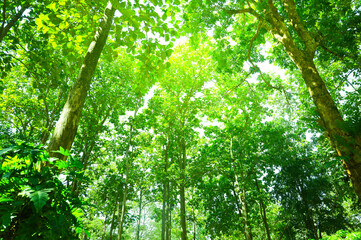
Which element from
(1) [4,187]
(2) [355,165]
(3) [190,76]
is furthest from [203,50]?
(1) [4,187]

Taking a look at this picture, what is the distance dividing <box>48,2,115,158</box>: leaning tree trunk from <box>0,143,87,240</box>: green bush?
749mm

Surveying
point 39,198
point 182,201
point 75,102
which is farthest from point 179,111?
point 39,198

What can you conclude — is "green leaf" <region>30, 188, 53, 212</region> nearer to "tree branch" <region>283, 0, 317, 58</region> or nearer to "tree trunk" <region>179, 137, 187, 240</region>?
"tree branch" <region>283, 0, 317, 58</region>

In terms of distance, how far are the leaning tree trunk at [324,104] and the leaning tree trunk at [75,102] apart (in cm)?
411

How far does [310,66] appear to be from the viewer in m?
4.45

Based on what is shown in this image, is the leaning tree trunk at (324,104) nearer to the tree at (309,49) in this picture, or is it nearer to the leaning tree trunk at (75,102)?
the tree at (309,49)

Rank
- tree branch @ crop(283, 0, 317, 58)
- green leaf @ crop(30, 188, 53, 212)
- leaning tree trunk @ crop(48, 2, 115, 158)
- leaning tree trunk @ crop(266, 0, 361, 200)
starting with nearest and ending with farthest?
green leaf @ crop(30, 188, 53, 212)
leaning tree trunk @ crop(48, 2, 115, 158)
leaning tree trunk @ crop(266, 0, 361, 200)
tree branch @ crop(283, 0, 317, 58)

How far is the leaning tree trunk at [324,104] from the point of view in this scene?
127 inches

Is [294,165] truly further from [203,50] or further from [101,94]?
[101,94]

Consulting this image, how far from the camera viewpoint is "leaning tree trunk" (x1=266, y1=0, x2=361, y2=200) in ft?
10.6

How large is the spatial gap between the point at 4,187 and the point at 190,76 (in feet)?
51.2

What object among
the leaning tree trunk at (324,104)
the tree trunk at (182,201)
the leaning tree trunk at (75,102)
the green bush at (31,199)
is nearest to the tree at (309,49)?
the leaning tree trunk at (324,104)

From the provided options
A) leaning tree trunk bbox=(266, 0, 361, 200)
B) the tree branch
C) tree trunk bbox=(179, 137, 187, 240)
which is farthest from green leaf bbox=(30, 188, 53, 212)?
tree trunk bbox=(179, 137, 187, 240)

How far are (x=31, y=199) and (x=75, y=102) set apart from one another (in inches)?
64.5
